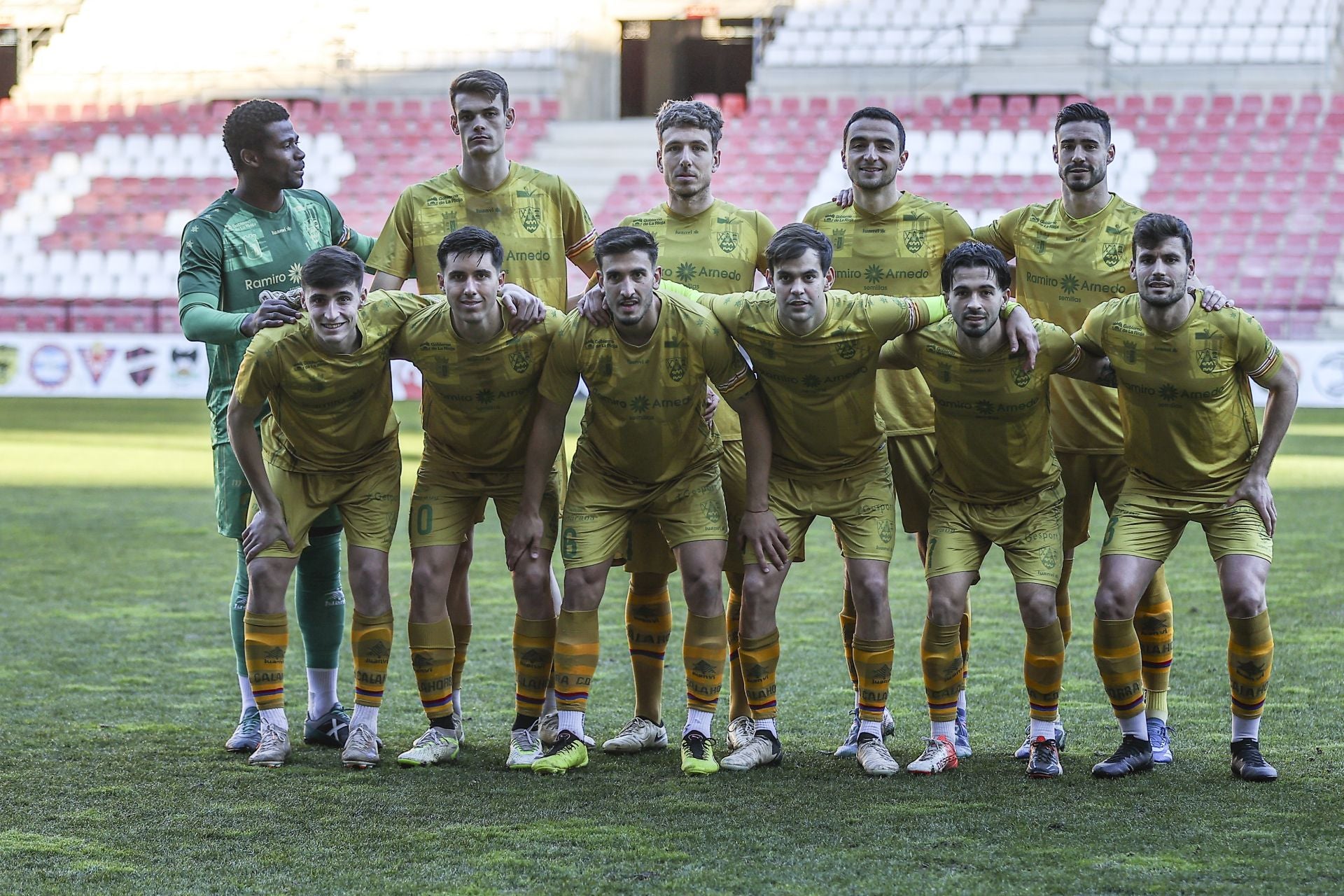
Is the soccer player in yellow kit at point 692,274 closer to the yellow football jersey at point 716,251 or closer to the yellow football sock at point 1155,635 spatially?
the yellow football jersey at point 716,251

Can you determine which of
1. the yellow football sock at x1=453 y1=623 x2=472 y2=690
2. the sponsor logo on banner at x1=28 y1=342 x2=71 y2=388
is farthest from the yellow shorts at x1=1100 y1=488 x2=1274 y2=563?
the sponsor logo on banner at x1=28 y1=342 x2=71 y2=388

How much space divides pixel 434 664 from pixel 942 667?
5.23 feet

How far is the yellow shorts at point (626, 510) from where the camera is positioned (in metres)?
4.87

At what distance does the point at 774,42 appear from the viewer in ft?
82.0

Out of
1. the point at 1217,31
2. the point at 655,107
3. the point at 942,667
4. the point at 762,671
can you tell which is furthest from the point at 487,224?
the point at 655,107

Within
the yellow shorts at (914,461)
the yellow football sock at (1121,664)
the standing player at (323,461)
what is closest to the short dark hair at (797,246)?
the yellow shorts at (914,461)

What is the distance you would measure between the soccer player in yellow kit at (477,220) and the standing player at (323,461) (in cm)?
30

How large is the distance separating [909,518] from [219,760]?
2.43 meters

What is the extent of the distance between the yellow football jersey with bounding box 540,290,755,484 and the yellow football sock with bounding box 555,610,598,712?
0.51 m

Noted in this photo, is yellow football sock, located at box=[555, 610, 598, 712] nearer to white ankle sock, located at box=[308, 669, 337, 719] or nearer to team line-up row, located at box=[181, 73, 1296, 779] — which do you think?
team line-up row, located at box=[181, 73, 1296, 779]

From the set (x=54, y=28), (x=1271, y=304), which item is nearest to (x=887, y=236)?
(x=1271, y=304)

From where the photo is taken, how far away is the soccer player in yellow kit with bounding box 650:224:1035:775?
4719 mm

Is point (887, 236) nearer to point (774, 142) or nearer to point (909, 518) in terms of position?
point (909, 518)

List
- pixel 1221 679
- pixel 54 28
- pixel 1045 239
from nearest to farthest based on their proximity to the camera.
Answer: pixel 1045 239 → pixel 1221 679 → pixel 54 28
